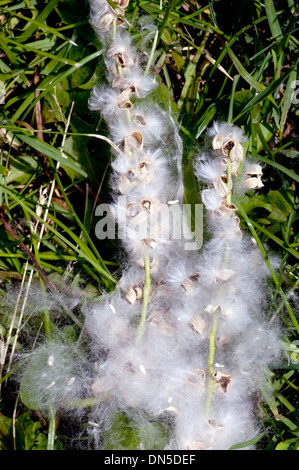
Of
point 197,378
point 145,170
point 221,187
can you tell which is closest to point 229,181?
point 221,187

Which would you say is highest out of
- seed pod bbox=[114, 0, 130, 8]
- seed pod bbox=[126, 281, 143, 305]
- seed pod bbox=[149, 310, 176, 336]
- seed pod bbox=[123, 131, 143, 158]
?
seed pod bbox=[114, 0, 130, 8]

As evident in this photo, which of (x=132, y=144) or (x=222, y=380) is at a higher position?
(x=132, y=144)

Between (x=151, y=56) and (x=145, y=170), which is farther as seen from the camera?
(x=151, y=56)

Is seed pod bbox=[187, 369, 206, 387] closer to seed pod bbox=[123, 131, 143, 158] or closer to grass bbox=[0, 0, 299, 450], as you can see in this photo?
grass bbox=[0, 0, 299, 450]

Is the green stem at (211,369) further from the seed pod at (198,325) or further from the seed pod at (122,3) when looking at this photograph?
the seed pod at (122,3)

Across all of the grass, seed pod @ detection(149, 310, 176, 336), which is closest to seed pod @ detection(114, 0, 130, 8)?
the grass

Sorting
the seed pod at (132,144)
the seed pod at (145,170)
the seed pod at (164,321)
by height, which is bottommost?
the seed pod at (164,321)

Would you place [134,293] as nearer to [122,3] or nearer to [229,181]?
[229,181]

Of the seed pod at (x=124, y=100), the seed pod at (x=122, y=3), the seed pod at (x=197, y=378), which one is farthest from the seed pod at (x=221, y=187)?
the seed pod at (x=122, y=3)

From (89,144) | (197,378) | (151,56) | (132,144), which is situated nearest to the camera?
(197,378)

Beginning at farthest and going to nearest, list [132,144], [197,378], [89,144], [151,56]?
[89,144]
[151,56]
[132,144]
[197,378]
